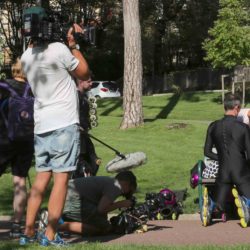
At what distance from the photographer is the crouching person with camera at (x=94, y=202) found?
23.4ft

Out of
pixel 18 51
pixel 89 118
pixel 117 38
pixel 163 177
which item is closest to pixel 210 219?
pixel 89 118

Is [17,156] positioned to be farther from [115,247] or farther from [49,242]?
[115,247]

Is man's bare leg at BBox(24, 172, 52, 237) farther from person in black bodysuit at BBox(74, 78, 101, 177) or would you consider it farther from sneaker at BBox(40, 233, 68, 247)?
person in black bodysuit at BBox(74, 78, 101, 177)

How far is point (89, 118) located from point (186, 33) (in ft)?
123

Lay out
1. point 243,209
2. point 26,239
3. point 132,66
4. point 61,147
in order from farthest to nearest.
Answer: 1. point 132,66
2. point 243,209
3. point 26,239
4. point 61,147

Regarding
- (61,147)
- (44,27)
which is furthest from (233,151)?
(44,27)

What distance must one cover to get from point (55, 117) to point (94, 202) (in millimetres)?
1910

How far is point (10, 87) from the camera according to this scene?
21.2ft

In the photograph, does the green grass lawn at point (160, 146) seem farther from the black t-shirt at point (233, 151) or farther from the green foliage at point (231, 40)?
the green foliage at point (231, 40)

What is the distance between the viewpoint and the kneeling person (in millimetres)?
7133

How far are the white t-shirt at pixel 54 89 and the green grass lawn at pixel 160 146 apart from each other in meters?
3.66

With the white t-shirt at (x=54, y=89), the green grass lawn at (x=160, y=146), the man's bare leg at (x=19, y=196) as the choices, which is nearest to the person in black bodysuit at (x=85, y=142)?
the green grass lawn at (x=160, y=146)

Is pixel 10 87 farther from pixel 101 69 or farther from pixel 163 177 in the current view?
pixel 101 69

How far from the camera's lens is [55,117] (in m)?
5.66
